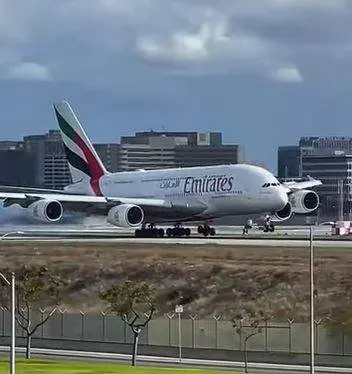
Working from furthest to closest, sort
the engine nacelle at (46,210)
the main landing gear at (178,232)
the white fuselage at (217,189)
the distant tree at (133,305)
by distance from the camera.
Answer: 1. the main landing gear at (178,232)
2. the engine nacelle at (46,210)
3. the white fuselage at (217,189)
4. the distant tree at (133,305)

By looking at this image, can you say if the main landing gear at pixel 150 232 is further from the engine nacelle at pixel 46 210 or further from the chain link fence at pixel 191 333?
the chain link fence at pixel 191 333

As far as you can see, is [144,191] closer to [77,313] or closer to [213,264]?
[213,264]

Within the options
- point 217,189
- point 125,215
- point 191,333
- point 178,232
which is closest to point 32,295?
point 191,333

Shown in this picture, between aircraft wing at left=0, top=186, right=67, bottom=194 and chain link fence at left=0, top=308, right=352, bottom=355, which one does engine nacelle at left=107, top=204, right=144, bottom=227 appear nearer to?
aircraft wing at left=0, top=186, right=67, bottom=194

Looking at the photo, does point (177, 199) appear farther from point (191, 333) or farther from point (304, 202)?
point (191, 333)

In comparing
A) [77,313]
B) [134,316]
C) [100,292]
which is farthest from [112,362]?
[100,292]

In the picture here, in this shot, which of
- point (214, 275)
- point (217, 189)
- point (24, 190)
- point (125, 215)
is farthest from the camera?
point (24, 190)

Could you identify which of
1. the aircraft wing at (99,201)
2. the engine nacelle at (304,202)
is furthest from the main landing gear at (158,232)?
the engine nacelle at (304,202)
